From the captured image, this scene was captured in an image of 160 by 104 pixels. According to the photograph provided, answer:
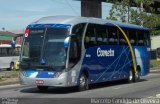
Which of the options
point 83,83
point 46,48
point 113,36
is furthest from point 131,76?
point 46,48

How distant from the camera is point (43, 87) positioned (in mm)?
21500

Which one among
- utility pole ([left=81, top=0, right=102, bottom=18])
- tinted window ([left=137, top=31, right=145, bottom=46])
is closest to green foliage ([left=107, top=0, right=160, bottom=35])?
utility pole ([left=81, top=0, right=102, bottom=18])

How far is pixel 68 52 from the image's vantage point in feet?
64.4

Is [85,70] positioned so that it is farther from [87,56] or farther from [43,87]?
[43,87]

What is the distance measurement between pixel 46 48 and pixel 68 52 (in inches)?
35.3

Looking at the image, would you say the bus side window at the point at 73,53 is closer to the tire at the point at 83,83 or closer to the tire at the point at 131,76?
the tire at the point at 83,83

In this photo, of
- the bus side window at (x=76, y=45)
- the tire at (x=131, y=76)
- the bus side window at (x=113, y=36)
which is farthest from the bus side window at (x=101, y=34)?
the tire at (x=131, y=76)

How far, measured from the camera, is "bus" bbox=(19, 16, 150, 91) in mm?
19516

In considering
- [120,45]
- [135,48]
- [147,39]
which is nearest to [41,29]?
[120,45]

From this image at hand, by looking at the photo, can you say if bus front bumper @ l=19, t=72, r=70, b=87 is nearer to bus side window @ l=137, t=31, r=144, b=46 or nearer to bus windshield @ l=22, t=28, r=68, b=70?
bus windshield @ l=22, t=28, r=68, b=70

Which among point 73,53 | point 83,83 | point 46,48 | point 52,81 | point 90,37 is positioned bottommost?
point 83,83

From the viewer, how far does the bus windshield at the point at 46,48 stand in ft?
64.0

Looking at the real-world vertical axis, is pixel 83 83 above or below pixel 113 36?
below

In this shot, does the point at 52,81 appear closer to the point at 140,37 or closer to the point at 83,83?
the point at 83,83
